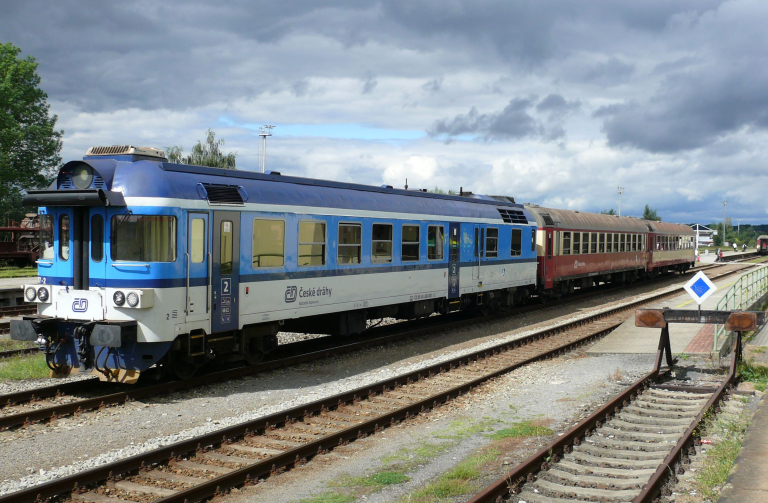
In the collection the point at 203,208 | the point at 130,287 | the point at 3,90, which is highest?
the point at 3,90

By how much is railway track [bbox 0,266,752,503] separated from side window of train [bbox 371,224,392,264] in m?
2.83

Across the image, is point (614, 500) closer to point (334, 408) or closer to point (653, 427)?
point (653, 427)

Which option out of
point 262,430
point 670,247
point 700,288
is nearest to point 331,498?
point 262,430

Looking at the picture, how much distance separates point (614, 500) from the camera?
6242 mm

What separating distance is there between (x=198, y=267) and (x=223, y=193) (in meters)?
1.25

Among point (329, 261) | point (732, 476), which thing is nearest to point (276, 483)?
point (732, 476)

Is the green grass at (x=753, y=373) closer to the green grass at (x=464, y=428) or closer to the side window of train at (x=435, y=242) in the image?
the green grass at (x=464, y=428)

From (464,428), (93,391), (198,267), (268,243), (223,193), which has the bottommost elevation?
(464,428)

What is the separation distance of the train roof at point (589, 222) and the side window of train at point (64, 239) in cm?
1595

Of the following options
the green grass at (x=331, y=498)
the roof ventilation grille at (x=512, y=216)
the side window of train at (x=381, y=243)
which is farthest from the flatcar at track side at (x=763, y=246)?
the green grass at (x=331, y=498)

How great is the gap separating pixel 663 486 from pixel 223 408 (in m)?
5.73

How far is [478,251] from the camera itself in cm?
1819

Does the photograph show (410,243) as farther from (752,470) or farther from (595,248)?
(595,248)

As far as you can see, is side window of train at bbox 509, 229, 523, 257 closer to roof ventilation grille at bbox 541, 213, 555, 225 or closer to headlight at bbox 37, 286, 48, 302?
roof ventilation grille at bbox 541, 213, 555, 225
